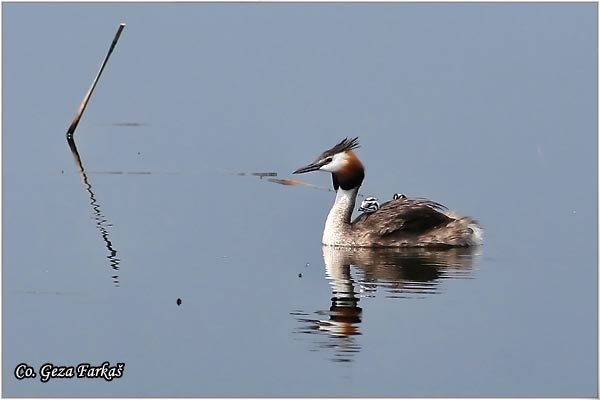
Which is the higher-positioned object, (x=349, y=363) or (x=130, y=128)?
(x=130, y=128)

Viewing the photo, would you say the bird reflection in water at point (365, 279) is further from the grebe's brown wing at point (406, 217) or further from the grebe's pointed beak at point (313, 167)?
the grebe's pointed beak at point (313, 167)

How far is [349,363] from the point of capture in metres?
11.3

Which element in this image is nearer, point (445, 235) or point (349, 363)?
point (349, 363)

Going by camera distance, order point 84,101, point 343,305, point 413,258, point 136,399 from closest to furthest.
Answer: point 136,399 → point 343,305 → point 413,258 → point 84,101

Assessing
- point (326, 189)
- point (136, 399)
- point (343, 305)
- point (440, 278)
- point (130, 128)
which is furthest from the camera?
point (130, 128)

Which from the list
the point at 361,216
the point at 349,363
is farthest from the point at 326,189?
the point at 349,363

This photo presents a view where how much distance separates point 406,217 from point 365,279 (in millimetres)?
1830

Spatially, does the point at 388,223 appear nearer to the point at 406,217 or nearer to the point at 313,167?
the point at 406,217

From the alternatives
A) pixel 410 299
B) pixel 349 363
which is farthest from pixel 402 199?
pixel 349 363

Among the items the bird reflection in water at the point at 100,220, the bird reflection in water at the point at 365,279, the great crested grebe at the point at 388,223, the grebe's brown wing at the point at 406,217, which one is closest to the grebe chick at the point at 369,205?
the great crested grebe at the point at 388,223

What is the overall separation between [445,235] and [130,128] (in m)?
6.55

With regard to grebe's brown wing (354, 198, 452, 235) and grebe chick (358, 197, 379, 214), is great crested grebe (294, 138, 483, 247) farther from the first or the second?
grebe chick (358, 197, 379, 214)

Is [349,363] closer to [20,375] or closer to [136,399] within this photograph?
[136,399]

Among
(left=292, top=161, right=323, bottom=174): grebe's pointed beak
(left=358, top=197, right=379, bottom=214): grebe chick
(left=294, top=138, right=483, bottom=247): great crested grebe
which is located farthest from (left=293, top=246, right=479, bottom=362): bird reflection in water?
(left=292, top=161, right=323, bottom=174): grebe's pointed beak
